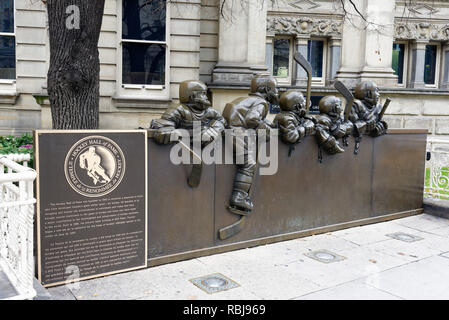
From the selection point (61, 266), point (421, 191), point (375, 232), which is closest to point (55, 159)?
point (61, 266)

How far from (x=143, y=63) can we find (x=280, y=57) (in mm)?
5538

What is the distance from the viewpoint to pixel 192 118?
514 centimetres

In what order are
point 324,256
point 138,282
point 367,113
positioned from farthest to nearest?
point 367,113, point 324,256, point 138,282

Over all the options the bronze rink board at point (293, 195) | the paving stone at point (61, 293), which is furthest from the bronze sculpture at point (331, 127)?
the paving stone at point (61, 293)

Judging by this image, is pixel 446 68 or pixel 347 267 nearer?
pixel 347 267

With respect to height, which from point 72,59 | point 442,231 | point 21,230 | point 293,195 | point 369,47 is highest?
point 369,47

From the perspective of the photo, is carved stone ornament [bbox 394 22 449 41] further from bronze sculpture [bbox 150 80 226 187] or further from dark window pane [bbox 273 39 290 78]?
bronze sculpture [bbox 150 80 226 187]

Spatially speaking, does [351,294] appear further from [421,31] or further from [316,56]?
[421,31]

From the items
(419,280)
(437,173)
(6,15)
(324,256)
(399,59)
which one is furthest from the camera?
(399,59)

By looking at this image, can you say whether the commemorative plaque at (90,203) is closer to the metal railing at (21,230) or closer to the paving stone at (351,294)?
the metal railing at (21,230)

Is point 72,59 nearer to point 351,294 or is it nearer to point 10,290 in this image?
point 10,290

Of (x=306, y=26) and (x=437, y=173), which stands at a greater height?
(x=306, y=26)

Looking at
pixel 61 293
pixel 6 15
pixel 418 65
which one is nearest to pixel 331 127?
pixel 61 293

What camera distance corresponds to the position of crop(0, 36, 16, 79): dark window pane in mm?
14195
